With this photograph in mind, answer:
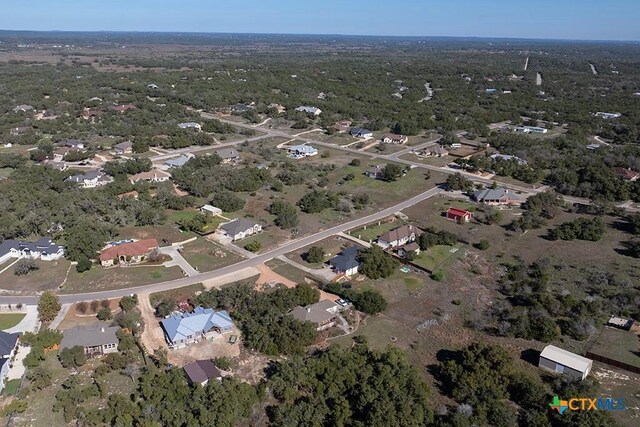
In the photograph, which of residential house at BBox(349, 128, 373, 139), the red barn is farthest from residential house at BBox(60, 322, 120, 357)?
residential house at BBox(349, 128, 373, 139)

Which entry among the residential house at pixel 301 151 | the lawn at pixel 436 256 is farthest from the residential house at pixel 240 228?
the residential house at pixel 301 151

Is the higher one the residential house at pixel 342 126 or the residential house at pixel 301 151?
the residential house at pixel 342 126

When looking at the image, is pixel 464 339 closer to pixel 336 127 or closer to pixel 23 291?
pixel 23 291

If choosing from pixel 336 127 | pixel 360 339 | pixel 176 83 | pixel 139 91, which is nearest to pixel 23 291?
pixel 360 339

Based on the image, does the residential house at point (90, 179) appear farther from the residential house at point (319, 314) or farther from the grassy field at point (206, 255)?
the residential house at point (319, 314)

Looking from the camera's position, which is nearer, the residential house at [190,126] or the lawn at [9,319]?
the lawn at [9,319]

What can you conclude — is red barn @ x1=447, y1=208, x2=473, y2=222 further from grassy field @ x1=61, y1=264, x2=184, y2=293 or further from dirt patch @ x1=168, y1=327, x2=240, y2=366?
dirt patch @ x1=168, y1=327, x2=240, y2=366
